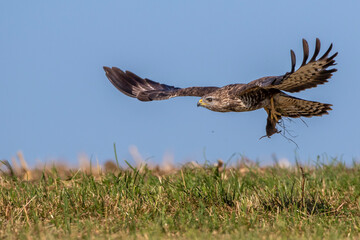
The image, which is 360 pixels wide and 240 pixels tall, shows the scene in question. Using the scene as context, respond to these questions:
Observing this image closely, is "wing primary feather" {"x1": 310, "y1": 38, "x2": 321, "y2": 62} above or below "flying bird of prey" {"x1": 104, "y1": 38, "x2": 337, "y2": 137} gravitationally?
above

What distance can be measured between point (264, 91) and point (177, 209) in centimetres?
228

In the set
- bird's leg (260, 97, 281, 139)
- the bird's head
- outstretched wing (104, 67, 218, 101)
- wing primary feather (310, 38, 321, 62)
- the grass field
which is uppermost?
wing primary feather (310, 38, 321, 62)

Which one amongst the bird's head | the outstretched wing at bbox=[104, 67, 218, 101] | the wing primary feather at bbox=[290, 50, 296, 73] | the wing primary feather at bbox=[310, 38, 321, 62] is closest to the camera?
the wing primary feather at bbox=[290, 50, 296, 73]

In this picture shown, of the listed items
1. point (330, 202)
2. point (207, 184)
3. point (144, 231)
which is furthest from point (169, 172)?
point (144, 231)

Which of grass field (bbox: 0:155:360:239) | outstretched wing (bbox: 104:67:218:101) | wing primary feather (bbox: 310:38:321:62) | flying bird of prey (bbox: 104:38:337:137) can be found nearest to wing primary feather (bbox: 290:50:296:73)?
flying bird of prey (bbox: 104:38:337:137)

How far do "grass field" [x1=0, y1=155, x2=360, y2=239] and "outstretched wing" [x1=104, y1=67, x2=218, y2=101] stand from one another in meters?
1.72

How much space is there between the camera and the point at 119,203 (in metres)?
6.46

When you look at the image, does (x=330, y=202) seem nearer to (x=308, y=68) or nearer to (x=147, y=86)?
(x=308, y=68)

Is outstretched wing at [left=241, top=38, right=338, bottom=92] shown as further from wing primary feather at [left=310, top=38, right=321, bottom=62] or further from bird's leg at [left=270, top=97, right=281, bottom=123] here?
bird's leg at [left=270, top=97, right=281, bottom=123]

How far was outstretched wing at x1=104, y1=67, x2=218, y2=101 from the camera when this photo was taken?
898 centimetres

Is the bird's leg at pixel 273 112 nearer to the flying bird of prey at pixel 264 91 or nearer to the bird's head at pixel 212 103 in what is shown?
the flying bird of prey at pixel 264 91

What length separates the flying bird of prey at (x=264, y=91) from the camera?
6680 mm

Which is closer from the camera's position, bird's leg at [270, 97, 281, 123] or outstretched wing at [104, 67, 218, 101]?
bird's leg at [270, 97, 281, 123]

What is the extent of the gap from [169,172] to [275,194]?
285cm
